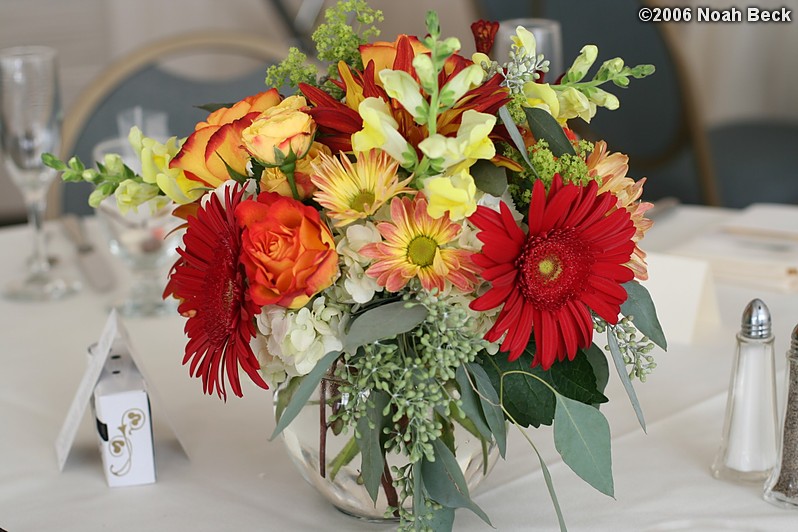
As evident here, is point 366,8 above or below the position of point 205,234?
above

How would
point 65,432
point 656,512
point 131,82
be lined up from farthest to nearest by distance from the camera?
point 131,82, point 65,432, point 656,512

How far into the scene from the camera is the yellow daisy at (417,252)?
0.57m

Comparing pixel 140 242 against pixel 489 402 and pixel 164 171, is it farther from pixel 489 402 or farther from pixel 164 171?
pixel 489 402

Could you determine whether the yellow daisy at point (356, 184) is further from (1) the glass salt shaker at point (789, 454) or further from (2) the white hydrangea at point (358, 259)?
(1) the glass salt shaker at point (789, 454)

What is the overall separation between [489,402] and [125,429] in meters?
0.32

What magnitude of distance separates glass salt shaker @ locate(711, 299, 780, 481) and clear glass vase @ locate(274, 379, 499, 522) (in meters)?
0.20

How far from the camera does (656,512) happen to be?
717 millimetres

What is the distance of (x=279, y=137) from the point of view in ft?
1.90

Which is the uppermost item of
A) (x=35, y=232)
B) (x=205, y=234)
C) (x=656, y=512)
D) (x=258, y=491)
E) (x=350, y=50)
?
(x=350, y=50)

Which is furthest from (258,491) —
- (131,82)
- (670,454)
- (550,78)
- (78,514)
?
(131,82)

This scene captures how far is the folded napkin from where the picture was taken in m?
1.17

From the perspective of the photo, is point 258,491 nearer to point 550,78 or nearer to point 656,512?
point 656,512

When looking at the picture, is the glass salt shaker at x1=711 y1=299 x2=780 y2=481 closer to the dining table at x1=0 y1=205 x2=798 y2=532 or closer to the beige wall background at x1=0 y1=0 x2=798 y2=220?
the dining table at x1=0 y1=205 x2=798 y2=532

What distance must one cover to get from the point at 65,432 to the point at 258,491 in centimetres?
19
